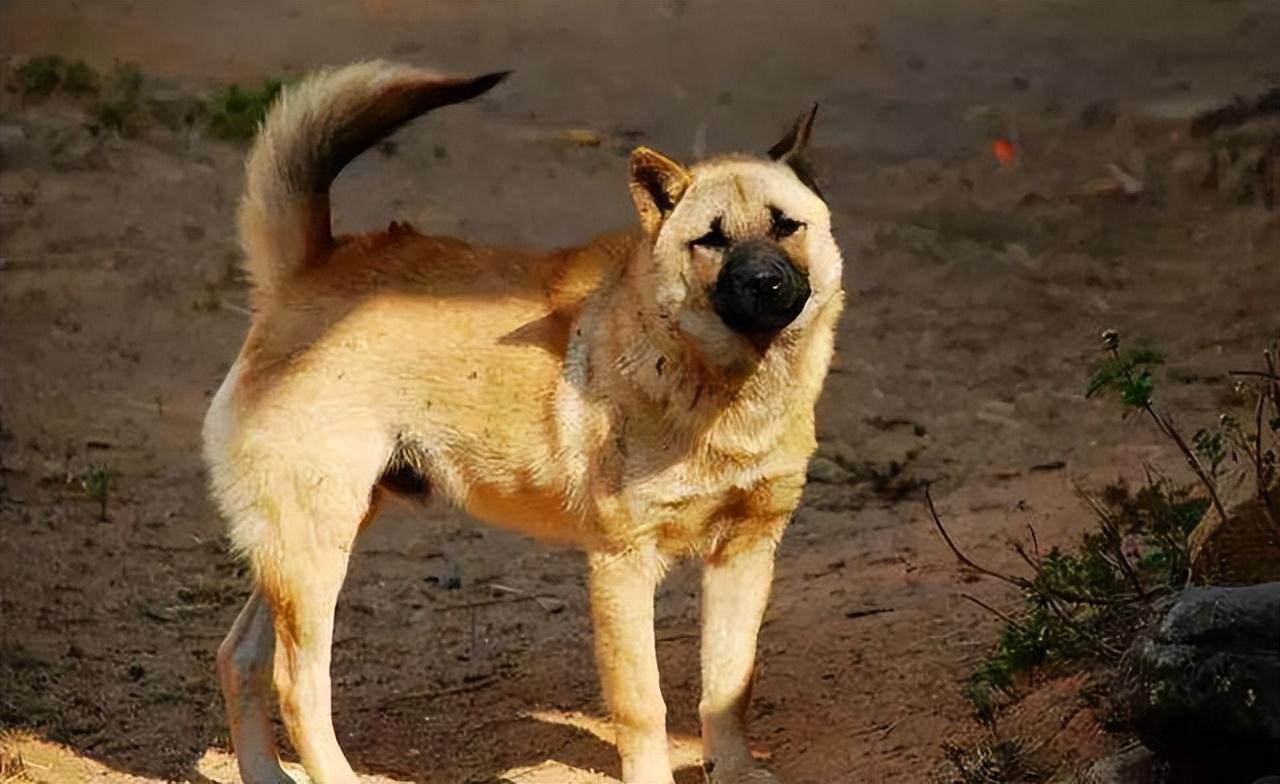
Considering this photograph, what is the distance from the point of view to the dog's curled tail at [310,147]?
5.41 m

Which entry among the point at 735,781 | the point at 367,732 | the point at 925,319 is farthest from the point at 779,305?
the point at 925,319

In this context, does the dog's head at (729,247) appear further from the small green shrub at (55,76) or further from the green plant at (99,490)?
the small green shrub at (55,76)

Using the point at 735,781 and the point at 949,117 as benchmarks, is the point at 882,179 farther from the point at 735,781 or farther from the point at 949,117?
the point at 735,781

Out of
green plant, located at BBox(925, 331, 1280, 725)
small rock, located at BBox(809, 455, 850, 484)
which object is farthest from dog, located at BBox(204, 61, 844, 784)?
small rock, located at BBox(809, 455, 850, 484)

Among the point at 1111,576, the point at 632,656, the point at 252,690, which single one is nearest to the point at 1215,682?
the point at 1111,576

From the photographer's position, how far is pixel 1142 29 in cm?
1019

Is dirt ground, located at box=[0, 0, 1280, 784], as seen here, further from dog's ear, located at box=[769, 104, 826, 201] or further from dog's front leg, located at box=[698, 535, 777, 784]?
dog's ear, located at box=[769, 104, 826, 201]

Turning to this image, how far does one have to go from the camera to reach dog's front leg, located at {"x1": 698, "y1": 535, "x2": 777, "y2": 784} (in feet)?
17.2

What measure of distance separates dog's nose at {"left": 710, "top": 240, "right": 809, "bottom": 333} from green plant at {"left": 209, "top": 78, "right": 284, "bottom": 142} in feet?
19.7

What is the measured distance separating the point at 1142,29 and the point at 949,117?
41.2 inches

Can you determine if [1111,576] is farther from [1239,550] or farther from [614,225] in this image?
[614,225]

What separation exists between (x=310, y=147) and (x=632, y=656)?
1614 mm

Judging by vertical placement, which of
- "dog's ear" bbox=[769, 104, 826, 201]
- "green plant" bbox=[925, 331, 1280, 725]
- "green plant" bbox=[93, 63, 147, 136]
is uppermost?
"dog's ear" bbox=[769, 104, 826, 201]

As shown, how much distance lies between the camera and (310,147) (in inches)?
215
